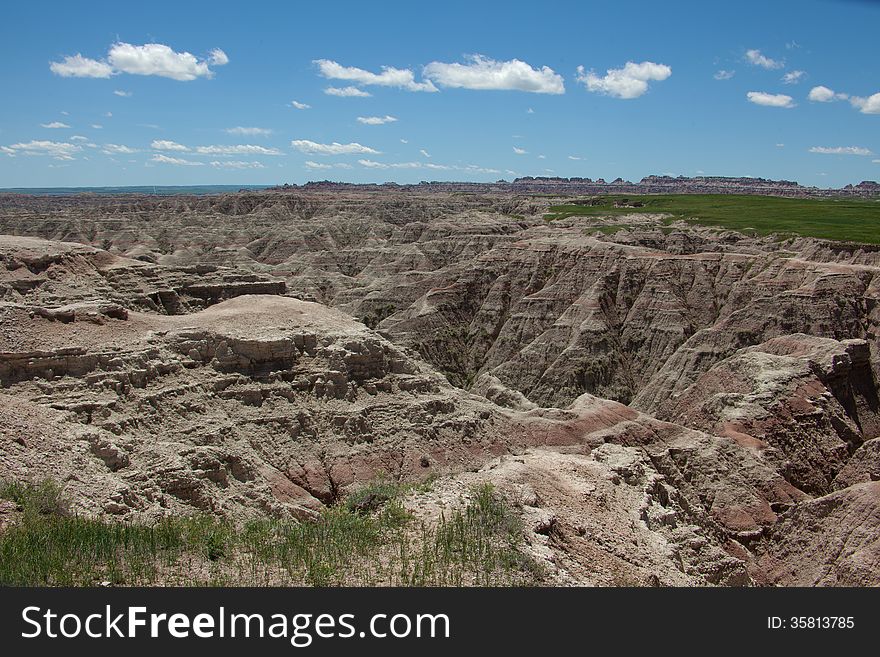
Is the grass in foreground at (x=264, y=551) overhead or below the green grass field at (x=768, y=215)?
below

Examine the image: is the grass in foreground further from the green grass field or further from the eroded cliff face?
the green grass field

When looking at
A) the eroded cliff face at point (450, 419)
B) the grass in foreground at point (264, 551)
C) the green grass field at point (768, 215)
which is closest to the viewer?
the grass in foreground at point (264, 551)

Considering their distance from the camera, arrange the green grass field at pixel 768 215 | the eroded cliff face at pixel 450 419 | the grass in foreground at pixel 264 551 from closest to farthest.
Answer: the grass in foreground at pixel 264 551 < the eroded cliff face at pixel 450 419 < the green grass field at pixel 768 215

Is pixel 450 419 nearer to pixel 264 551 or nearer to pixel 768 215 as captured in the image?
pixel 264 551

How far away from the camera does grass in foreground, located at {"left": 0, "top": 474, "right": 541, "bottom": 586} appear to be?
1272cm

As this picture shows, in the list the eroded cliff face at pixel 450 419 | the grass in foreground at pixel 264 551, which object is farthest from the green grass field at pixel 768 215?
the grass in foreground at pixel 264 551

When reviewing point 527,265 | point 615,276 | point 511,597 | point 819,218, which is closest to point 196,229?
point 527,265

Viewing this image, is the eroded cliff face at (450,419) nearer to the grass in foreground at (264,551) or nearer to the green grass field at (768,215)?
the grass in foreground at (264,551)

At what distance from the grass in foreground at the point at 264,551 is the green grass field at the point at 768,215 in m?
64.9

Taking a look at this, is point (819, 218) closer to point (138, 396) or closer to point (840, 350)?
point (840, 350)

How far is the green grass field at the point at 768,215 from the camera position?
3091 inches

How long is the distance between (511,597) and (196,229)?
12361cm

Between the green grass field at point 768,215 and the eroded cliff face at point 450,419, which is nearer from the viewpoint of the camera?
the eroded cliff face at point 450,419

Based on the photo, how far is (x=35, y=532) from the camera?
14008 millimetres
